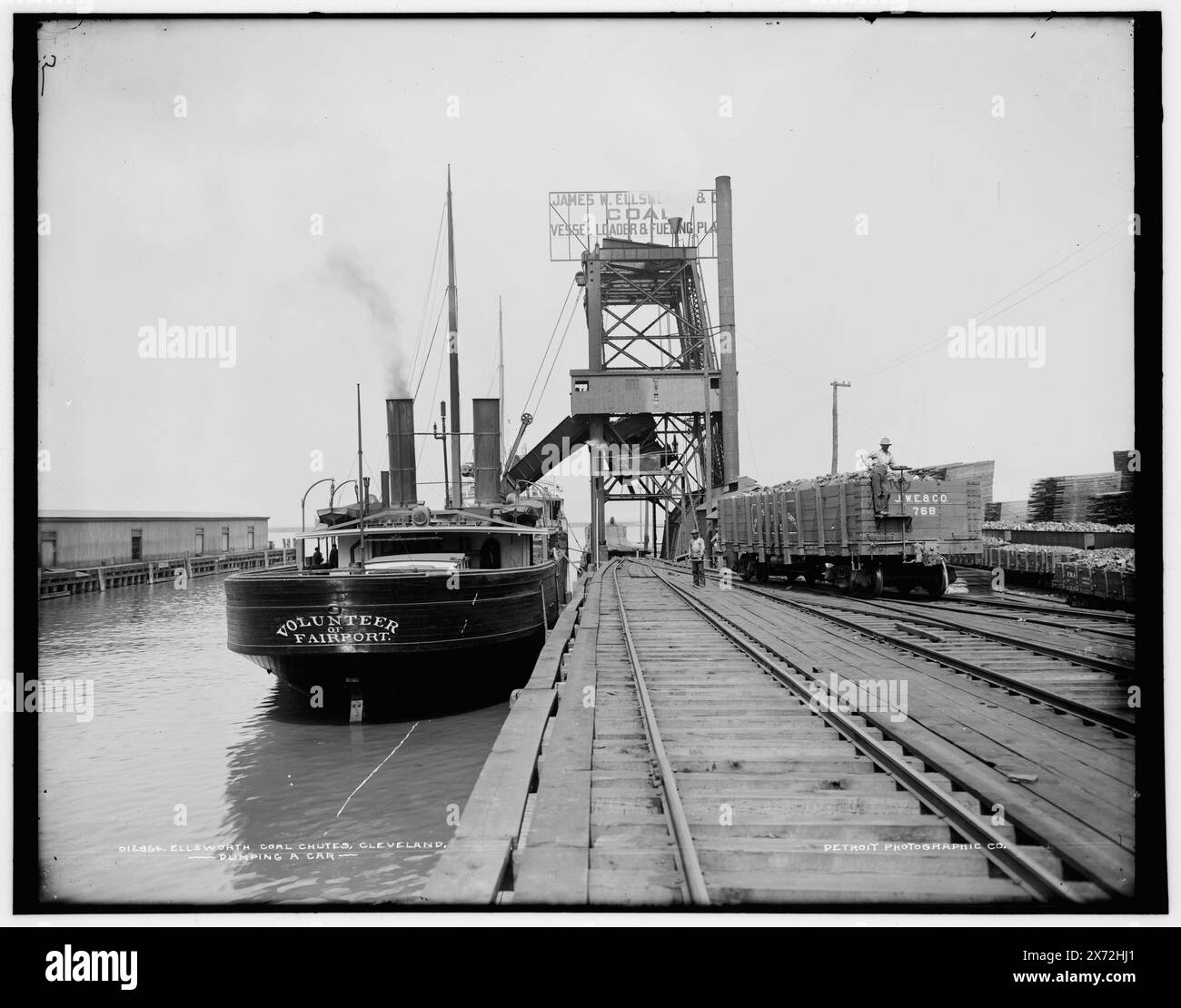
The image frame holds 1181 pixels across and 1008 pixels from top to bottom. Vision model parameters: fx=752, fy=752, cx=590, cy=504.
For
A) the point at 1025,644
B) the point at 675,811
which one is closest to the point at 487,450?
the point at 1025,644

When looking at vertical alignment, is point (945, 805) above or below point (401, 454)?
below

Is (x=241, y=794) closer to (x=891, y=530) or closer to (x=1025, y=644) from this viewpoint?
(x=1025, y=644)

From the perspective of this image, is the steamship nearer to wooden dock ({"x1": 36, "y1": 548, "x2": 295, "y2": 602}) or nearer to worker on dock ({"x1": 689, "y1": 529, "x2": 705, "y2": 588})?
worker on dock ({"x1": 689, "y1": 529, "x2": 705, "y2": 588})

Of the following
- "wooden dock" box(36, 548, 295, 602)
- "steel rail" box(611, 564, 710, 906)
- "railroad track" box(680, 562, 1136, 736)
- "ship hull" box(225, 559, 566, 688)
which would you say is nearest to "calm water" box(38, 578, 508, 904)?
"ship hull" box(225, 559, 566, 688)

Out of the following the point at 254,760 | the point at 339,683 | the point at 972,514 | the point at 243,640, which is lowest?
the point at 254,760

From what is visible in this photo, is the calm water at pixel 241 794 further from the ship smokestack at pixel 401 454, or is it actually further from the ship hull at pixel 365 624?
the ship smokestack at pixel 401 454

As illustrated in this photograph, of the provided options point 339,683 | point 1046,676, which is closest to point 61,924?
point 339,683

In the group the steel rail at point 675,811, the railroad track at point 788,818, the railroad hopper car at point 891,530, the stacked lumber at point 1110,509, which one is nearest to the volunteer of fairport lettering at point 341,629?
the steel rail at point 675,811
